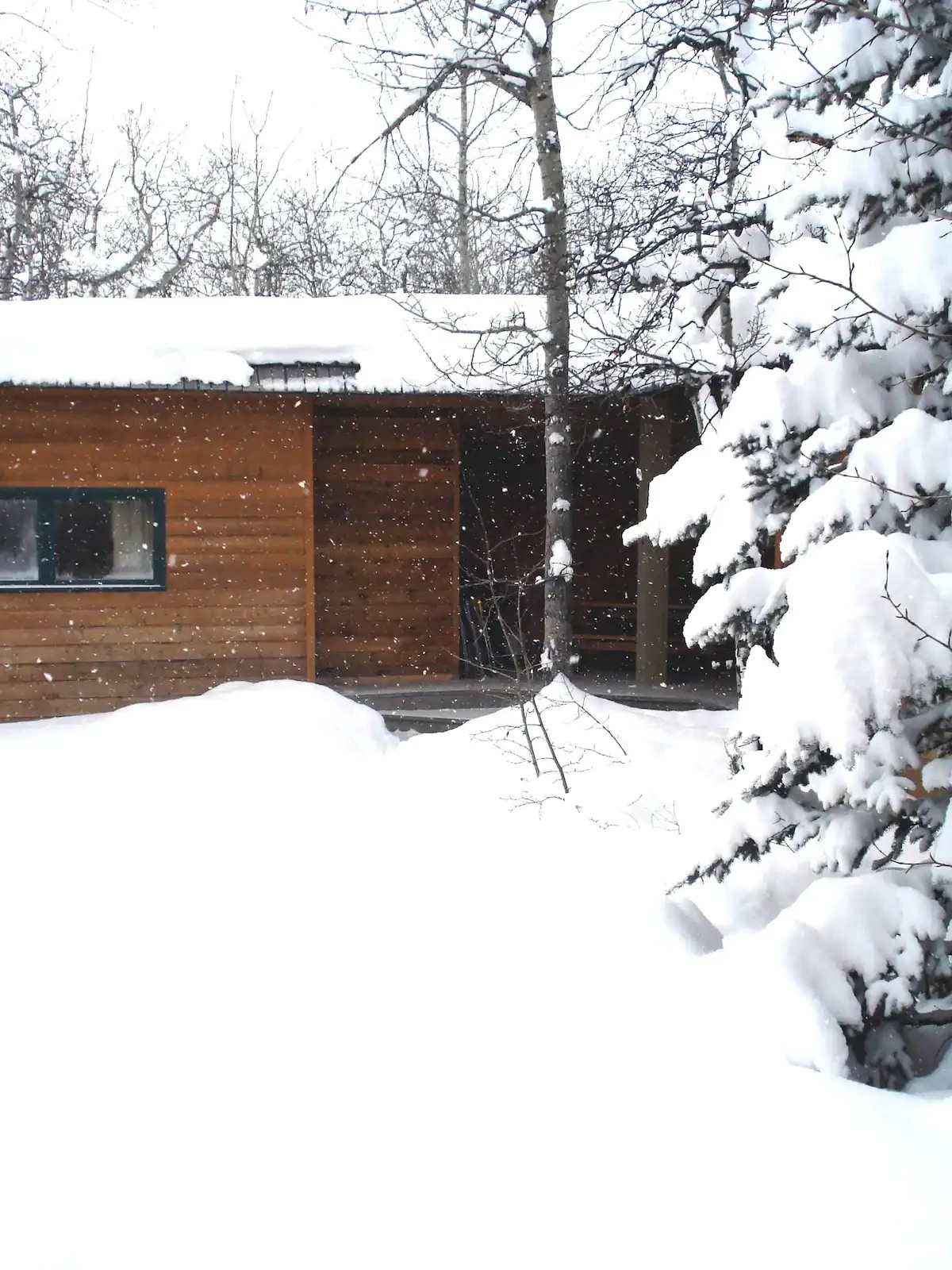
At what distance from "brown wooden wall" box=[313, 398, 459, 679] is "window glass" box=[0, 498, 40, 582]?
10.0 ft

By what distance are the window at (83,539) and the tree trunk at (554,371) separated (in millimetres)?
4200

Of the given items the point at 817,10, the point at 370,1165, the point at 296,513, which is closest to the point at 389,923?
the point at 370,1165

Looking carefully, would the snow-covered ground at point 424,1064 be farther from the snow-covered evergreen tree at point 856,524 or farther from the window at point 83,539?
the window at point 83,539

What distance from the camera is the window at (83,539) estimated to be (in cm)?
1060

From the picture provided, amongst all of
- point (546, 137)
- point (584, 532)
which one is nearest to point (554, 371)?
point (546, 137)

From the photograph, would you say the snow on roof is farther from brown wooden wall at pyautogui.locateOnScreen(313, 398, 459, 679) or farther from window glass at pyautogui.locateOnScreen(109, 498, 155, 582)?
Answer: window glass at pyautogui.locateOnScreen(109, 498, 155, 582)

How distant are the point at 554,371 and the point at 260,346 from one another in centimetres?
366

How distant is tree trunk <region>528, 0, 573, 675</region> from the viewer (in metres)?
9.06

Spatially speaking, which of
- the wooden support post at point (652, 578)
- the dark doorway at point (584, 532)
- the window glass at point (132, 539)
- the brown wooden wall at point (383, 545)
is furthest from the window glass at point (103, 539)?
the wooden support post at point (652, 578)

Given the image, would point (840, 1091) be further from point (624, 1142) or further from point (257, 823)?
point (257, 823)

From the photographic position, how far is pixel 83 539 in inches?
424

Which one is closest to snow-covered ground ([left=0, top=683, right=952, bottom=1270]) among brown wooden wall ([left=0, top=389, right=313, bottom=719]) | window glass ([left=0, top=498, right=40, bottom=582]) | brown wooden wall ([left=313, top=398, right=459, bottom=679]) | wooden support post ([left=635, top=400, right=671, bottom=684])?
brown wooden wall ([left=0, top=389, right=313, bottom=719])

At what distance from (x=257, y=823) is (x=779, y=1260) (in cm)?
454

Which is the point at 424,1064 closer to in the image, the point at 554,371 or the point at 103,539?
the point at 554,371
